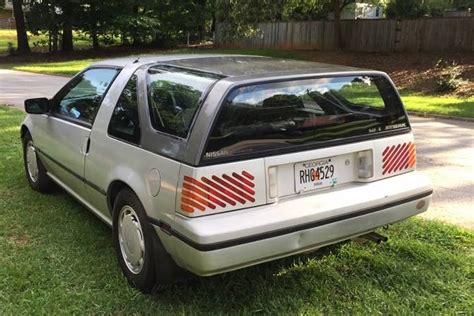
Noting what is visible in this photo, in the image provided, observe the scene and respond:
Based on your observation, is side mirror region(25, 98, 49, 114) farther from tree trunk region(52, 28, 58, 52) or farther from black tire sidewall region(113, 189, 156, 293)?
tree trunk region(52, 28, 58, 52)

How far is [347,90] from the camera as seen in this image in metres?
3.63

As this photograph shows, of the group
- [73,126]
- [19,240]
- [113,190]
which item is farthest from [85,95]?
[19,240]

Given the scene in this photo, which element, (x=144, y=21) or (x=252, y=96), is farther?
(x=144, y=21)

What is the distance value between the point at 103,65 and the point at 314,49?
84.4 feet

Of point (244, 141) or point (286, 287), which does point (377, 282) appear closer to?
point (286, 287)

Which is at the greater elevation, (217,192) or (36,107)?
(36,107)

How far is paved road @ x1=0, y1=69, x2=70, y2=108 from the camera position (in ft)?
49.1

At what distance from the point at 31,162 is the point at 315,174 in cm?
357

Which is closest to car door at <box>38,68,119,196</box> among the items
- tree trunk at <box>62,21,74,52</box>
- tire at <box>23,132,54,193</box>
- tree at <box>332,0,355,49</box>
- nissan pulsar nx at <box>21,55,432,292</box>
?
nissan pulsar nx at <box>21,55,432,292</box>

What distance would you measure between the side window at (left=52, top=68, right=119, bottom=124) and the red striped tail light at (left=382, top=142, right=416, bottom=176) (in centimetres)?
212

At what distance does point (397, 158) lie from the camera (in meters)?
3.69

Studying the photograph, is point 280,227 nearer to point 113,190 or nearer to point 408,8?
point 113,190

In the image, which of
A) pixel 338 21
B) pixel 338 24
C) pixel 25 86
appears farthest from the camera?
pixel 338 24

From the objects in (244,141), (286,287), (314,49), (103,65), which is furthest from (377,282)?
(314,49)
